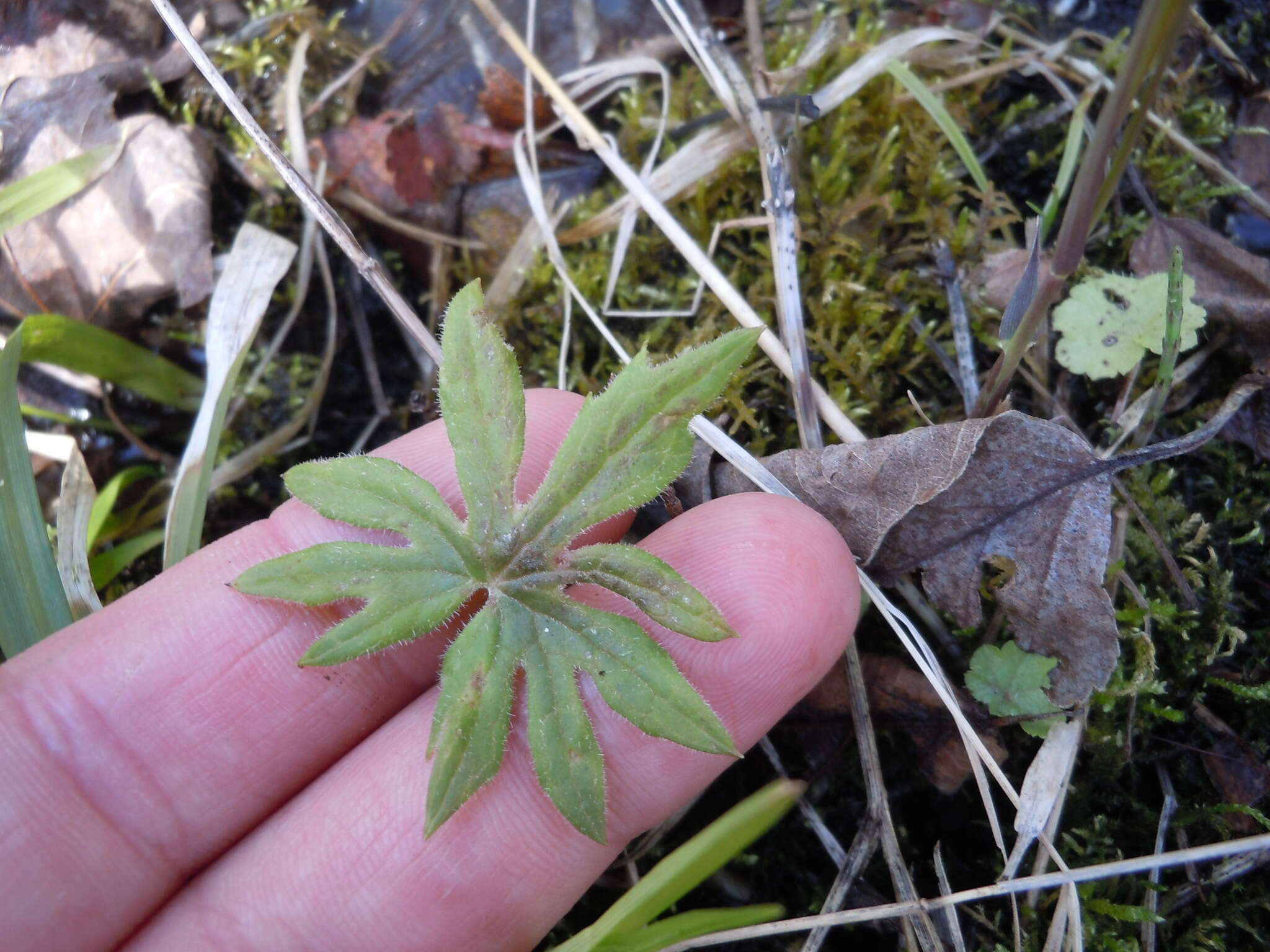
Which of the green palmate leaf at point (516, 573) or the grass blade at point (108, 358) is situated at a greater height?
the grass blade at point (108, 358)

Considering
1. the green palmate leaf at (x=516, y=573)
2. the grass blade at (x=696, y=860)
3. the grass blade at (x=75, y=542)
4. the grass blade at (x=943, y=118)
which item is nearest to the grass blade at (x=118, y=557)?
the grass blade at (x=75, y=542)

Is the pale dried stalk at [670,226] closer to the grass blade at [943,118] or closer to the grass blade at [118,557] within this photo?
the grass blade at [943,118]

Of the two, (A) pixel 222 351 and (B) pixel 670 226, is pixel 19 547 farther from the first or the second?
(B) pixel 670 226

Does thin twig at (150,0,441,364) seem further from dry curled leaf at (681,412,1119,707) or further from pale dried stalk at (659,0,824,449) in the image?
dry curled leaf at (681,412,1119,707)

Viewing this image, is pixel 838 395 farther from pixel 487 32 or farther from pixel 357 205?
pixel 487 32

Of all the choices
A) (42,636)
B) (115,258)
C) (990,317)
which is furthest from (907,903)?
(115,258)

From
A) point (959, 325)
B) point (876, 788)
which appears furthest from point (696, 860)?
point (959, 325)

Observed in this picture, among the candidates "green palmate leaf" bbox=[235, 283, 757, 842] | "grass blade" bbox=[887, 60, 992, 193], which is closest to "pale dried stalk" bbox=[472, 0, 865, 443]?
"green palmate leaf" bbox=[235, 283, 757, 842]
